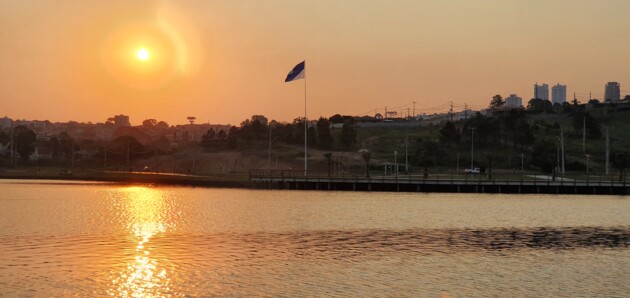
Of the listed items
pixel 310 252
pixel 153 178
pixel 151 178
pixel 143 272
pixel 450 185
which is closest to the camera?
pixel 143 272

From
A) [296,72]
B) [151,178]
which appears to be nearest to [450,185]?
[296,72]

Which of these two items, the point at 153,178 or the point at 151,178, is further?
the point at 151,178

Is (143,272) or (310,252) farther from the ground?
(310,252)

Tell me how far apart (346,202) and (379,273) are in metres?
60.3

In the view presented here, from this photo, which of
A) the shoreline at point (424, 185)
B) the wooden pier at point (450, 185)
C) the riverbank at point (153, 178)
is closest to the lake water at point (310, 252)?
the wooden pier at point (450, 185)

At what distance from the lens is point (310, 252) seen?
48.2m

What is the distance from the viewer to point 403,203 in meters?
100

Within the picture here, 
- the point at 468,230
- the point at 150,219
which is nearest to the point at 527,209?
the point at 468,230

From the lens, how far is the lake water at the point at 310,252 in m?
36.2

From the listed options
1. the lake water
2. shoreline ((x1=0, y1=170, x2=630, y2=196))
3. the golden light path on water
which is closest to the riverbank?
shoreline ((x1=0, y1=170, x2=630, y2=196))

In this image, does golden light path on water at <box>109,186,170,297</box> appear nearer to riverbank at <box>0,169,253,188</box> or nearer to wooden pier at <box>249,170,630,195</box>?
wooden pier at <box>249,170,630,195</box>

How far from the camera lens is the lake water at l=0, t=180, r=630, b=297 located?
36250 millimetres

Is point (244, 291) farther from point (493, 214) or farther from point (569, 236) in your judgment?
point (493, 214)

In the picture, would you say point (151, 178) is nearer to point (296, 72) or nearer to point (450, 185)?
point (296, 72)
